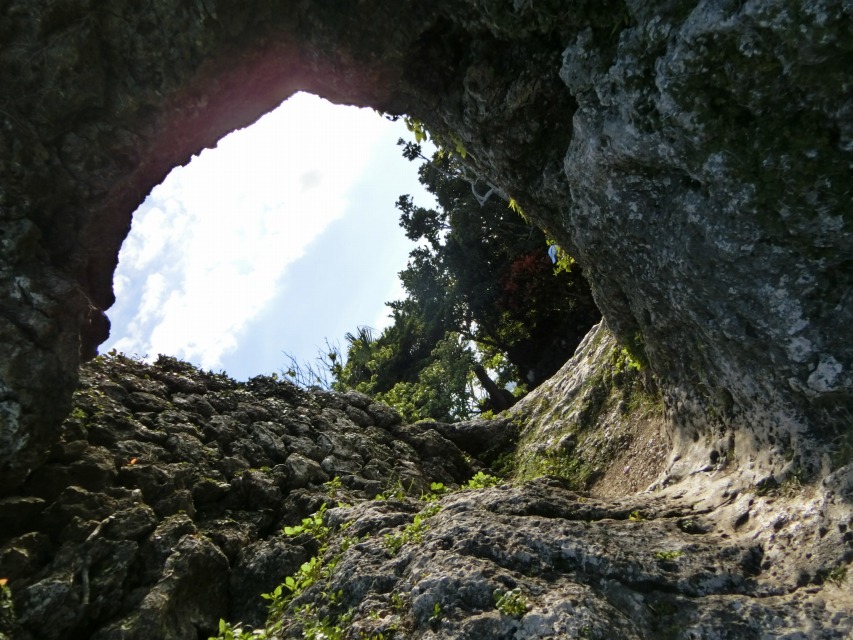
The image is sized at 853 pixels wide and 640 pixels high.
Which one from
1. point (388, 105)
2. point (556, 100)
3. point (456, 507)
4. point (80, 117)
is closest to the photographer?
point (456, 507)

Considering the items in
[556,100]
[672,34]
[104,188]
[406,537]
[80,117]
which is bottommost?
[406,537]

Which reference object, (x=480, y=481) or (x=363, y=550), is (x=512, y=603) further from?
(x=480, y=481)

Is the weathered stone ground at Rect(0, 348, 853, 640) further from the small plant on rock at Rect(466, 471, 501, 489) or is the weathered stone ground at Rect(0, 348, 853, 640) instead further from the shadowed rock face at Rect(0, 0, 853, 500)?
the small plant on rock at Rect(466, 471, 501, 489)

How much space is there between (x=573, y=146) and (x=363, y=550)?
3856 millimetres

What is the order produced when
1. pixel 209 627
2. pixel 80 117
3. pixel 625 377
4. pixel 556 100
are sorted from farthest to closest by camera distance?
pixel 625 377 < pixel 80 117 < pixel 556 100 < pixel 209 627

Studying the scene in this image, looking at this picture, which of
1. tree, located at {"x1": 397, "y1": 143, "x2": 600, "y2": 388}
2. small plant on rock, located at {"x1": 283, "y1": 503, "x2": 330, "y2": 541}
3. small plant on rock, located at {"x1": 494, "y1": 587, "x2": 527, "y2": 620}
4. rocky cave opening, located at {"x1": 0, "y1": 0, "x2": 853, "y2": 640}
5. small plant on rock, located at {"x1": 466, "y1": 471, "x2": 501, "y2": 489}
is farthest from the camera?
tree, located at {"x1": 397, "y1": 143, "x2": 600, "y2": 388}

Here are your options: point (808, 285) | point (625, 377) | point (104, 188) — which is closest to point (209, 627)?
point (104, 188)

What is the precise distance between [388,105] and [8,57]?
3767mm

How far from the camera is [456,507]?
17.0ft

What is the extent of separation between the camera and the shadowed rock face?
380cm

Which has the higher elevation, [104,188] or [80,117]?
[80,117]

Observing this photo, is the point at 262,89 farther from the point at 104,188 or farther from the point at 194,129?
the point at 104,188

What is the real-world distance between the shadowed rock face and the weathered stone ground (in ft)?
1.90

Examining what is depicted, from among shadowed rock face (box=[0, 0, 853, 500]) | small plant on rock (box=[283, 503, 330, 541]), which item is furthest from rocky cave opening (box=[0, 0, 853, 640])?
small plant on rock (box=[283, 503, 330, 541])
